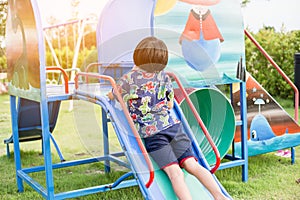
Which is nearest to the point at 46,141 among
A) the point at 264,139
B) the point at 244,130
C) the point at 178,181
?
the point at 178,181

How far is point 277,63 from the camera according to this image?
944 cm

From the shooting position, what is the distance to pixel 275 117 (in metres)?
4.86

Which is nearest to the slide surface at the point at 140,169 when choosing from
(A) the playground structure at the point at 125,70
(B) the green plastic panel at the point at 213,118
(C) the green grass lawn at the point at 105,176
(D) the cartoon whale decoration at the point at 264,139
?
(A) the playground structure at the point at 125,70

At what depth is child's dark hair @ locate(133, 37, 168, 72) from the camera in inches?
118

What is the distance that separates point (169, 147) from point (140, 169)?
28cm

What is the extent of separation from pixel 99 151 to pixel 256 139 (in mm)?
1757

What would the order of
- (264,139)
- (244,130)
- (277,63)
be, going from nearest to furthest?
(244,130) < (264,139) < (277,63)

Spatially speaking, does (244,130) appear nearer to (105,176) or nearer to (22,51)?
(105,176)

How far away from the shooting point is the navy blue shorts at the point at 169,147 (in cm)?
298

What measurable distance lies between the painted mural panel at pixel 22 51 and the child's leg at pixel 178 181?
49.8 inches

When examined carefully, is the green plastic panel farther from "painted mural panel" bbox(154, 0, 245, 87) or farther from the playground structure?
"painted mural panel" bbox(154, 0, 245, 87)

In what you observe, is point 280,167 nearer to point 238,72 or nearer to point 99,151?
point 238,72

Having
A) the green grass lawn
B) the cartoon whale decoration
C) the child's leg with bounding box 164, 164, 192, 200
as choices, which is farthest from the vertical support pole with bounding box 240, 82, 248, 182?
the child's leg with bounding box 164, 164, 192, 200

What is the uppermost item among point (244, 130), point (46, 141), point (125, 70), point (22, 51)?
point (22, 51)
